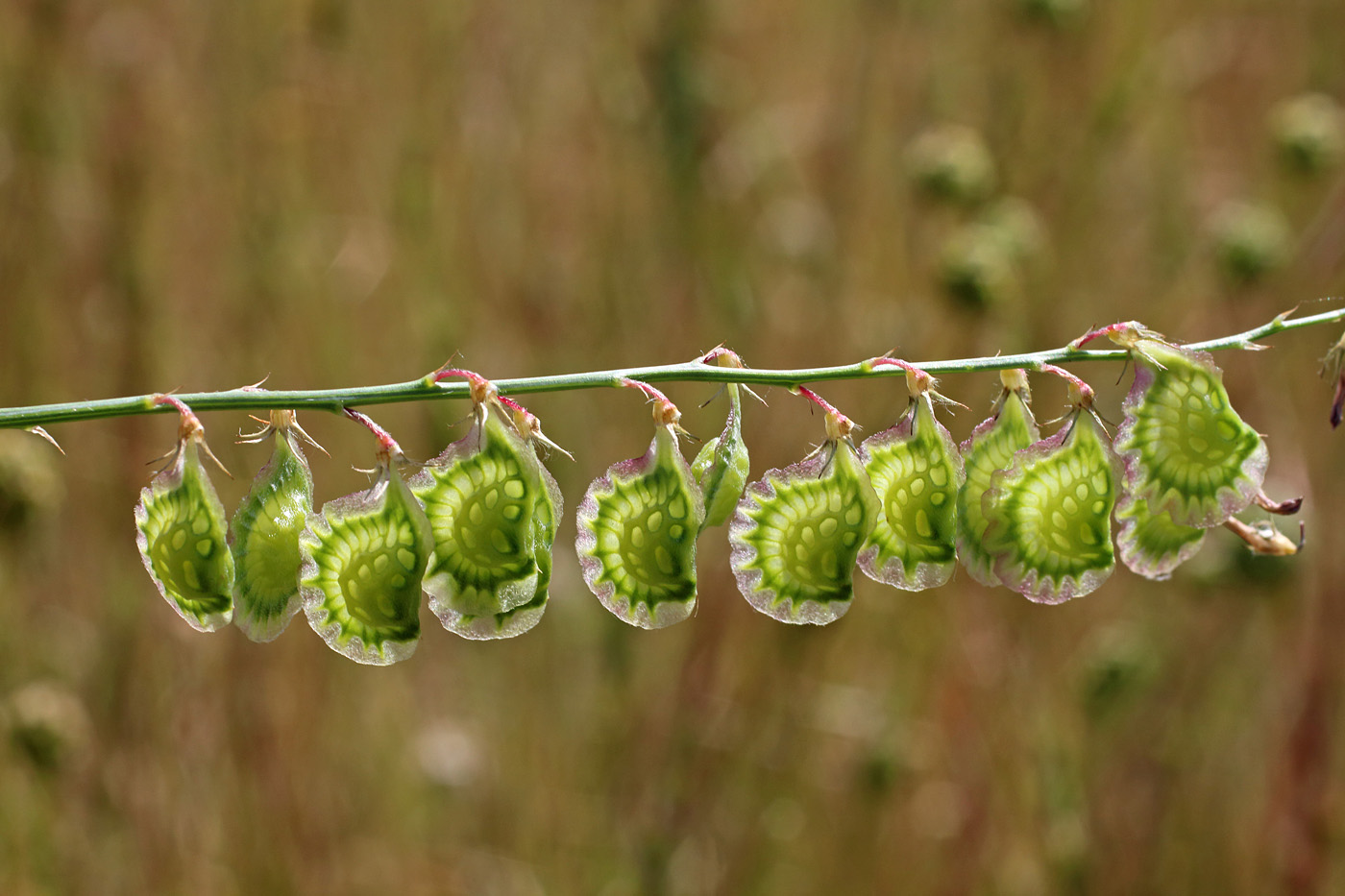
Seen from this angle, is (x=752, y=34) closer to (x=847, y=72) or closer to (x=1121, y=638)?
(x=847, y=72)

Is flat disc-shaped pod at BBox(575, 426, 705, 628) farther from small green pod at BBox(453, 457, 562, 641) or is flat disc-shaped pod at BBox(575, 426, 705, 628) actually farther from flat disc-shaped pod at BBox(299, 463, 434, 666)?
flat disc-shaped pod at BBox(299, 463, 434, 666)

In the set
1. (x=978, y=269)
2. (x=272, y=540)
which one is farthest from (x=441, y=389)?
(x=978, y=269)

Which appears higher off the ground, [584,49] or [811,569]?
[584,49]

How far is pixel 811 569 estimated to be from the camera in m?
1.05

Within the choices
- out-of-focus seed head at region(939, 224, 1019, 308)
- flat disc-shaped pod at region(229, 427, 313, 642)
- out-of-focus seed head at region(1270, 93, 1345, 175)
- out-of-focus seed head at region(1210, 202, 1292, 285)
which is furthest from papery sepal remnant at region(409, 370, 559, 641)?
out-of-focus seed head at region(1270, 93, 1345, 175)

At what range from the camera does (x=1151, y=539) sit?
1.12 m

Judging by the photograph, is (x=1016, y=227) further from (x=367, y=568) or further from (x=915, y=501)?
(x=367, y=568)

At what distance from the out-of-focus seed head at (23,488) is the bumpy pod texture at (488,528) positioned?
1693 mm

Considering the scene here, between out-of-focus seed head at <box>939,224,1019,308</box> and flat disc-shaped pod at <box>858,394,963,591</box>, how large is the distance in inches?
68.5

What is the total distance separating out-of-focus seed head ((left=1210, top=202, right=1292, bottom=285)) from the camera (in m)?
2.93

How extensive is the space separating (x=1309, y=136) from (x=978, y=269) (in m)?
0.96

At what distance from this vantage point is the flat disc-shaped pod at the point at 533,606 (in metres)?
1.02

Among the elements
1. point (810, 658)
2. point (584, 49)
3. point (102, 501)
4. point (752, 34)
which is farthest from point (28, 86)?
point (810, 658)

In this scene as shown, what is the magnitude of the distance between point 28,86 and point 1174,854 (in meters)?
3.04
